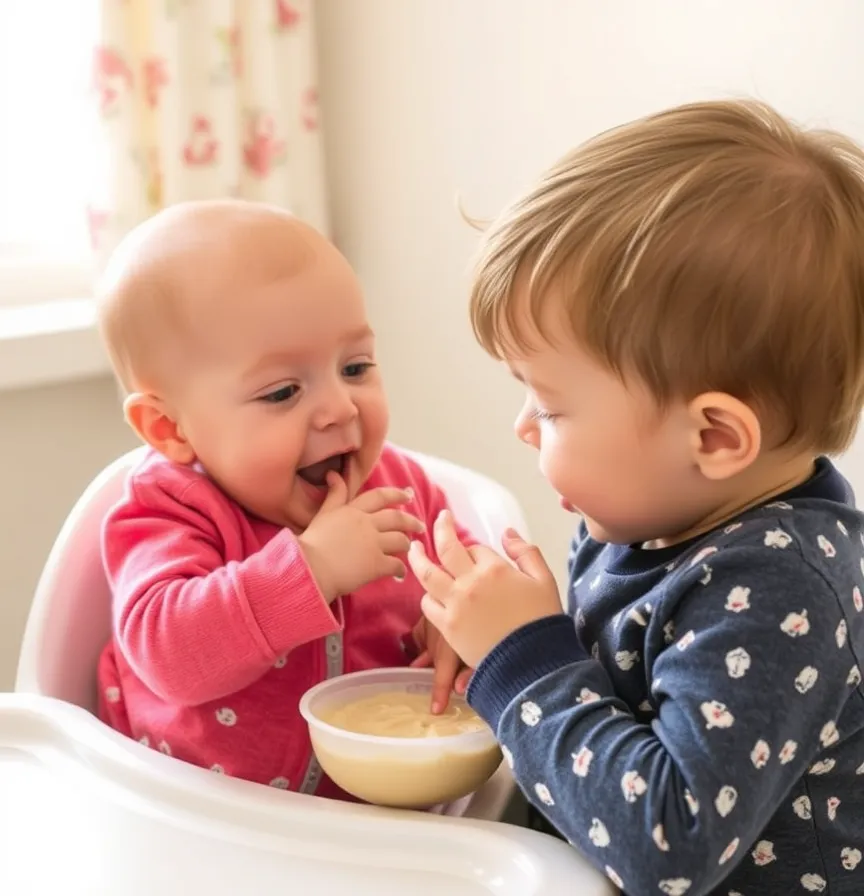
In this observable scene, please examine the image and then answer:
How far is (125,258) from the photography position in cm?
96

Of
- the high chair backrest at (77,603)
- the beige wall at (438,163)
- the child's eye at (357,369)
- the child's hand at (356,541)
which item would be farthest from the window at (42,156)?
the child's hand at (356,541)

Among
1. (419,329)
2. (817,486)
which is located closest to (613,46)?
(419,329)

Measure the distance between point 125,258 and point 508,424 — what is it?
0.74 m

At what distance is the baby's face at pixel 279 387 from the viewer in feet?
3.04

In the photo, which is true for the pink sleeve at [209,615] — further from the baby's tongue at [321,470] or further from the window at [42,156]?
the window at [42,156]

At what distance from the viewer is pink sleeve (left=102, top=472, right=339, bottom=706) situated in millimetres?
853

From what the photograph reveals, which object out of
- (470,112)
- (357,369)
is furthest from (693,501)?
(470,112)

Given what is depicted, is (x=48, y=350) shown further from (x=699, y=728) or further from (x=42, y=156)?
(x=699, y=728)

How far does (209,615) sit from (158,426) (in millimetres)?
191

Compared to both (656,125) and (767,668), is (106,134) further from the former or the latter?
(767,668)

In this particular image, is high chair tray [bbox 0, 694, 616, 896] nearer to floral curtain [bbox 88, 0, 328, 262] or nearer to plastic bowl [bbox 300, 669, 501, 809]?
plastic bowl [bbox 300, 669, 501, 809]

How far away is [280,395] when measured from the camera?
0.95 m

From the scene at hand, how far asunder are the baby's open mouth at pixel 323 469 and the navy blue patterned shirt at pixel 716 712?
27cm

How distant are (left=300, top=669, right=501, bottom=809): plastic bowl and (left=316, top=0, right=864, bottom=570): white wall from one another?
59 cm
